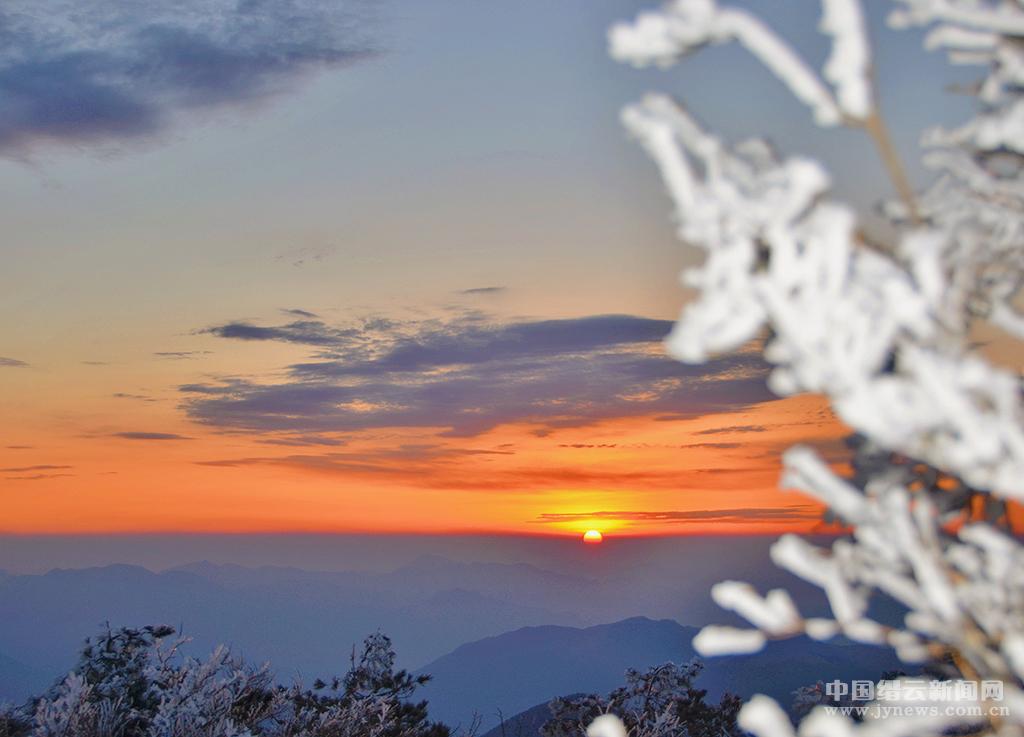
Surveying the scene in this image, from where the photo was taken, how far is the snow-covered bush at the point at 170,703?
32.2 feet

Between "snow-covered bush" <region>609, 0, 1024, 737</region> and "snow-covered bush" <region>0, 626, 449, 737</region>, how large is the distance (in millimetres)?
8557

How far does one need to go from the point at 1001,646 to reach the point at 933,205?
1404 mm

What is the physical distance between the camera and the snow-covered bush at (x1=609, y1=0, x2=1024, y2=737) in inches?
86.5

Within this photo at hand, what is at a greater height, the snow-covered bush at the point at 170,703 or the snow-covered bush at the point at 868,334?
the snow-covered bush at the point at 868,334

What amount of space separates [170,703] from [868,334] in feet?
33.8

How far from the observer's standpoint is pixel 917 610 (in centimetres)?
250

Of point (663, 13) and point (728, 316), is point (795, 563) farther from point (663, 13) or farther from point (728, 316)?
point (663, 13)

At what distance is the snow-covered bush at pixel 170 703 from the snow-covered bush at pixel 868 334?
28.1ft

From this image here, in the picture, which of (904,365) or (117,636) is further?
(117,636)

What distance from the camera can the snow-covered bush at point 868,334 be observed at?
7.21 feet

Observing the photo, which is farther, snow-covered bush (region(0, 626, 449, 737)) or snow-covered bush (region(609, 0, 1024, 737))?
snow-covered bush (region(0, 626, 449, 737))

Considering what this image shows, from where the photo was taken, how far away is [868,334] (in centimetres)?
220

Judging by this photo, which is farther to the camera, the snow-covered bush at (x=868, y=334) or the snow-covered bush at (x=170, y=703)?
the snow-covered bush at (x=170, y=703)

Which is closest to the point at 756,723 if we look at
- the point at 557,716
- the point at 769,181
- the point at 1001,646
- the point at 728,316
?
the point at 1001,646
